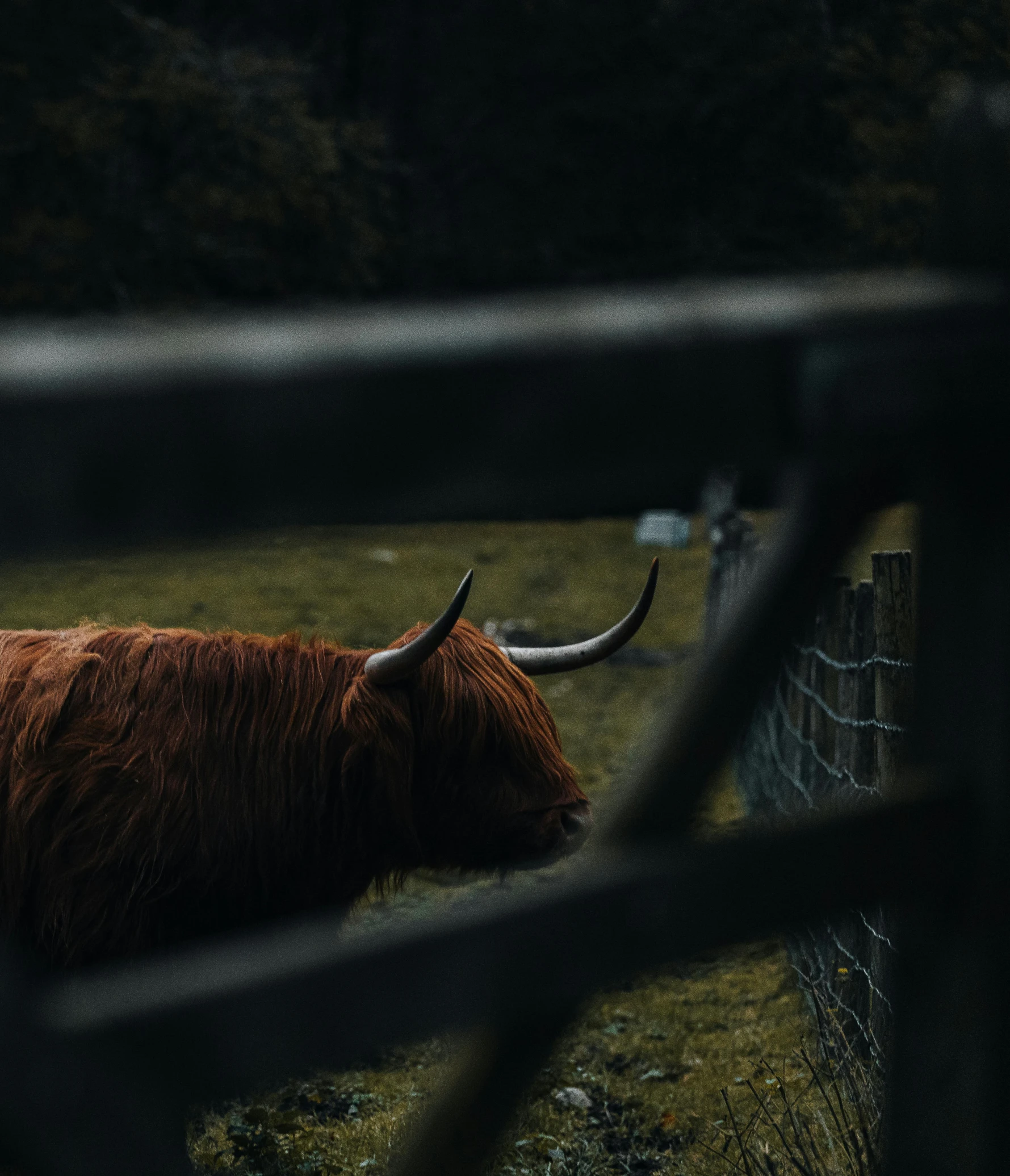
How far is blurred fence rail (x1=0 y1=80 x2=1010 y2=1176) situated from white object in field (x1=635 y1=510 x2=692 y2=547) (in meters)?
12.9

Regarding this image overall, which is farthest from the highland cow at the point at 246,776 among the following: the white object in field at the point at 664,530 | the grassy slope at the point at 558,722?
the white object in field at the point at 664,530

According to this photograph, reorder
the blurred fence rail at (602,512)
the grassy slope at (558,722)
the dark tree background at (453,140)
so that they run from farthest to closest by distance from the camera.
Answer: the dark tree background at (453,140)
the grassy slope at (558,722)
the blurred fence rail at (602,512)

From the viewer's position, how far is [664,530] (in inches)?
558

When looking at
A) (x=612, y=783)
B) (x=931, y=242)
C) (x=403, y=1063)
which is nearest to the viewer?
(x=931, y=242)

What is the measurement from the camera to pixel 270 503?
822 mm

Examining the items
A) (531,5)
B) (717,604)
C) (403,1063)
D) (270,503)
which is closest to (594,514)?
(270,503)

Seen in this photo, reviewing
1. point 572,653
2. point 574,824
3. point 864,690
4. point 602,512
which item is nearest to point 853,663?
point 864,690

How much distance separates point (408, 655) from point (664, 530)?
36.6 feet

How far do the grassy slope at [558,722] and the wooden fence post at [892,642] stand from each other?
0.65 meters

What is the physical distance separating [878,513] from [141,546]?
2.12 feet

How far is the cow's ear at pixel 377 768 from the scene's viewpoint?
3.26 m

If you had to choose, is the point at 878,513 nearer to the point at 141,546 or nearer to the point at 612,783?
the point at 141,546

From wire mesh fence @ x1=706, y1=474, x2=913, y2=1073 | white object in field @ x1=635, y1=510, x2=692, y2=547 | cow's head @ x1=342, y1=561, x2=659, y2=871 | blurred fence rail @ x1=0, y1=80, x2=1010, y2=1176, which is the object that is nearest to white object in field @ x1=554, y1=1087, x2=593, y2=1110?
wire mesh fence @ x1=706, y1=474, x2=913, y2=1073

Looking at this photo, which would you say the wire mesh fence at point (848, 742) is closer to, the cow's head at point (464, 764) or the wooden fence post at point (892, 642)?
the wooden fence post at point (892, 642)
